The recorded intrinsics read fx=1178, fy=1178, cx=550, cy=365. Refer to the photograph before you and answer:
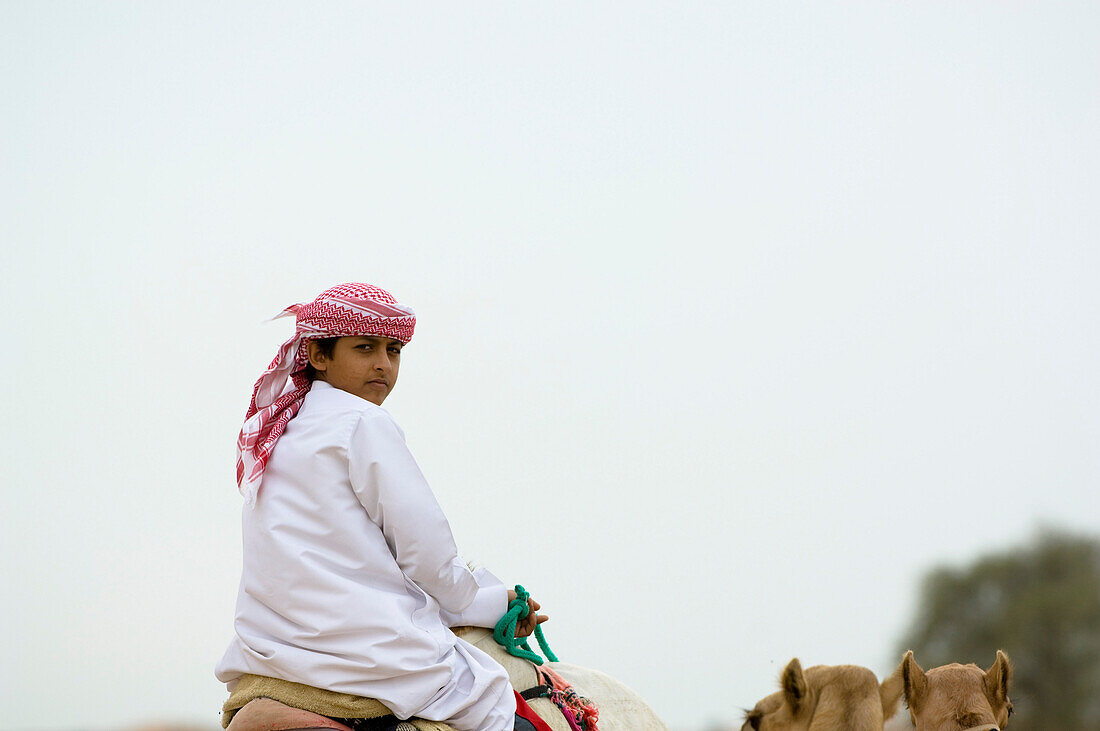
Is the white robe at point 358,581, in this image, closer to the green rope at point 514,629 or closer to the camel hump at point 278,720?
the camel hump at point 278,720

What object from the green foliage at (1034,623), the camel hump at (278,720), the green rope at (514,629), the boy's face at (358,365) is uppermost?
the boy's face at (358,365)

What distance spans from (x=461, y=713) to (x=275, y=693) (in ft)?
2.27

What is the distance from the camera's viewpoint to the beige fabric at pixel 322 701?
431 centimetres

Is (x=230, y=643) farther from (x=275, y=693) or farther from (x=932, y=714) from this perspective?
(x=932, y=714)

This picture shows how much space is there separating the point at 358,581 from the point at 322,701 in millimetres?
449

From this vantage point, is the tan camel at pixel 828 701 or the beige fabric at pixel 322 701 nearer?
the beige fabric at pixel 322 701

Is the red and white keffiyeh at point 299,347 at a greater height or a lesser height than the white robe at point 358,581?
greater

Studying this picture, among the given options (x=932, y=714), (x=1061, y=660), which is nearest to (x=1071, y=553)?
(x=1061, y=660)

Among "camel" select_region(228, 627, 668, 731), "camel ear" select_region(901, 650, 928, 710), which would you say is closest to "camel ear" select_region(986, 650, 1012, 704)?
"camel ear" select_region(901, 650, 928, 710)

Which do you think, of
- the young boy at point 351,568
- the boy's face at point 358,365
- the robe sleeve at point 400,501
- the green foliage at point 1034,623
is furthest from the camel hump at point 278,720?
the green foliage at point 1034,623

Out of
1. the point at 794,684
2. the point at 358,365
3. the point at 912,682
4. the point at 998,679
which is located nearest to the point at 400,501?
the point at 358,365

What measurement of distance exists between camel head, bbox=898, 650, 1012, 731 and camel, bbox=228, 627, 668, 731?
1.21m

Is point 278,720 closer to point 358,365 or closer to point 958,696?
point 358,365

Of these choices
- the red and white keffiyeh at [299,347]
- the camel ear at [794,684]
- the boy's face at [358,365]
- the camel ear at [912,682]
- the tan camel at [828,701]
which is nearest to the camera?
the red and white keffiyeh at [299,347]
